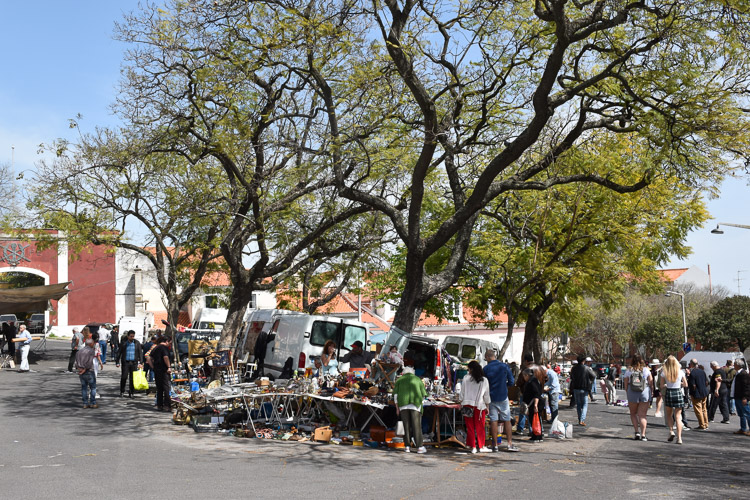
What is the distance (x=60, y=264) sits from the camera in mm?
46312

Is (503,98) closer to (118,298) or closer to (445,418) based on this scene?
(445,418)

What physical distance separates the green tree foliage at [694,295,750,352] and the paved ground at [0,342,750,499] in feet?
138

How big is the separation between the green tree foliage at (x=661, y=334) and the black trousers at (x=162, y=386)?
4878 cm

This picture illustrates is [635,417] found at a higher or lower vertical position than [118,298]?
lower

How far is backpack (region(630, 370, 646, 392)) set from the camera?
45.3 feet

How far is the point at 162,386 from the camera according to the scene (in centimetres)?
1662

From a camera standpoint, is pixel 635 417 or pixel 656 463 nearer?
pixel 656 463

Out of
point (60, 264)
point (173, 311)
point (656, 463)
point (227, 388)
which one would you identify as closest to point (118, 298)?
point (60, 264)

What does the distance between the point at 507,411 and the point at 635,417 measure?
11.7 feet

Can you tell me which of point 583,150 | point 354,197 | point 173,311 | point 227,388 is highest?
point 583,150

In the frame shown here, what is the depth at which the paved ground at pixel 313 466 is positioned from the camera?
8.43 m

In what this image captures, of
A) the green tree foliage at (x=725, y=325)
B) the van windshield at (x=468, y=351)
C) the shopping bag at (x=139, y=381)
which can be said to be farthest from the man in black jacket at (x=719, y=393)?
the green tree foliage at (x=725, y=325)

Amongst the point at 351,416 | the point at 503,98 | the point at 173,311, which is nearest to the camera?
the point at 351,416

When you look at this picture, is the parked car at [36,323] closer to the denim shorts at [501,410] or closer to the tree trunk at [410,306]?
the tree trunk at [410,306]
